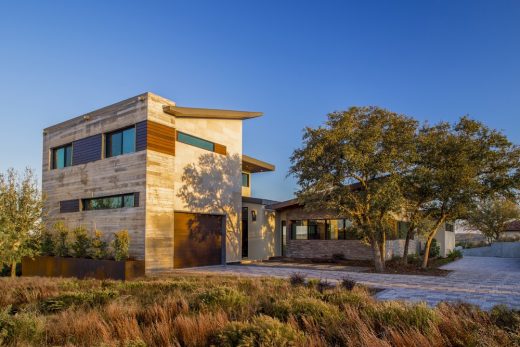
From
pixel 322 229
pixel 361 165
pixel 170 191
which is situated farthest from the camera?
pixel 322 229

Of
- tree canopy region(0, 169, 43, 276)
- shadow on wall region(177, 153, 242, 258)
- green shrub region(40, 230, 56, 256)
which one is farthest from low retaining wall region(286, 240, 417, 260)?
tree canopy region(0, 169, 43, 276)

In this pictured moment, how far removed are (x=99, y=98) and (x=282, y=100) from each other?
1112cm

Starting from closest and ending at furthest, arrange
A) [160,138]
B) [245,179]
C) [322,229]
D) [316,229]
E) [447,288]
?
[447,288] → [160,138] → [322,229] → [316,229] → [245,179]

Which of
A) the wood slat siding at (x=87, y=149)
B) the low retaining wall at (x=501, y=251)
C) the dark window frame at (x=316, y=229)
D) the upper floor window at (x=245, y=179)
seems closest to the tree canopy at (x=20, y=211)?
the wood slat siding at (x=87, y=149)

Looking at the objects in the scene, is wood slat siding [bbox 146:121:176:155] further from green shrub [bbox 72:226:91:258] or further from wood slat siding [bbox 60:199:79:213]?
wood slat siding [bbox 60:199:79:213]

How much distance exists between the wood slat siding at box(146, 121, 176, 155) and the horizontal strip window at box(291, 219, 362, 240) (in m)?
8.98

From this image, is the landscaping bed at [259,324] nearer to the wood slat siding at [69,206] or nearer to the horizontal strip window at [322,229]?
the wood slat siding at [69,206]

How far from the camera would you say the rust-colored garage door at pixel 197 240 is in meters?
16.5

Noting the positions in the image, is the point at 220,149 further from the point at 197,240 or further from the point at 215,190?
the point at 197,240

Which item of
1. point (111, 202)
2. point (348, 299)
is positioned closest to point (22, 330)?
point (348, 299)

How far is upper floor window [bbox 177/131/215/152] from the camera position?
55.7 feet

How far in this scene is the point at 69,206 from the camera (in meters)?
18.6

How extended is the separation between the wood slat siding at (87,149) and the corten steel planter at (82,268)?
4.89 meters

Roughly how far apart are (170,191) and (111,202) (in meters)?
3.03
